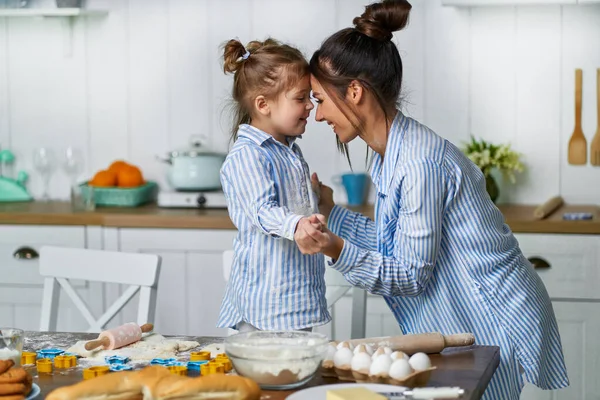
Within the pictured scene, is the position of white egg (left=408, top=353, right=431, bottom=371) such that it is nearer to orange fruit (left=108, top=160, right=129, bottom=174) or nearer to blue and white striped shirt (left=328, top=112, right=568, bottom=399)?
blue and white striped shirt (left=328, top=112, right=568, bottom=399)

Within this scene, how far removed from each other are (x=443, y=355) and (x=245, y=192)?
65 cm

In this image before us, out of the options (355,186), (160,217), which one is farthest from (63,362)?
(355,186)

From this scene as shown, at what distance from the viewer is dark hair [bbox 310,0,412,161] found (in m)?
2.05

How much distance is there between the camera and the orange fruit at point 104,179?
12.7ft

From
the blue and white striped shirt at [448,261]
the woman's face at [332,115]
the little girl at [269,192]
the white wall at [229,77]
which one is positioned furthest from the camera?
the white wall at [229,77]

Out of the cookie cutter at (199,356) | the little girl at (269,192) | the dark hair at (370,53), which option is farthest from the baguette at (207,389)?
the dark hair at (370,53)

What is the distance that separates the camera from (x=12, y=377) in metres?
1.52

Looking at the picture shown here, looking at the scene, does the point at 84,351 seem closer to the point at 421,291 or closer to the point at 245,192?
the point at 245,192

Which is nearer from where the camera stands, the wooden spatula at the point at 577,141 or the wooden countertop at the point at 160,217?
the wooden countertop at the point at 160,217

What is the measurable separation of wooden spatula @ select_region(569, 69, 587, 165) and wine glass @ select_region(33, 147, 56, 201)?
7.21 ft

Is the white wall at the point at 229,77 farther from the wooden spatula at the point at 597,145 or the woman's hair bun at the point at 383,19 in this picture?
the woman's hair bun at the point at 383,19

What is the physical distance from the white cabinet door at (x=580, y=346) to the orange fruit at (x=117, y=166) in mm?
1823

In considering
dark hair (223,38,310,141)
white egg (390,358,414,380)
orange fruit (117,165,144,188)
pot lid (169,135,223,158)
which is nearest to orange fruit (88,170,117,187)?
orange fruit (117,165,144,188)

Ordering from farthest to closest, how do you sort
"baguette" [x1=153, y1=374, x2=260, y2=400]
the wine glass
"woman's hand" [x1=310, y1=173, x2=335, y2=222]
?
the wine glass → "woman's hand" [x1=310, y1=173, x2=335, y2=222] → "baguette" [x1=153, y1=374, x2=260, y2=400]
